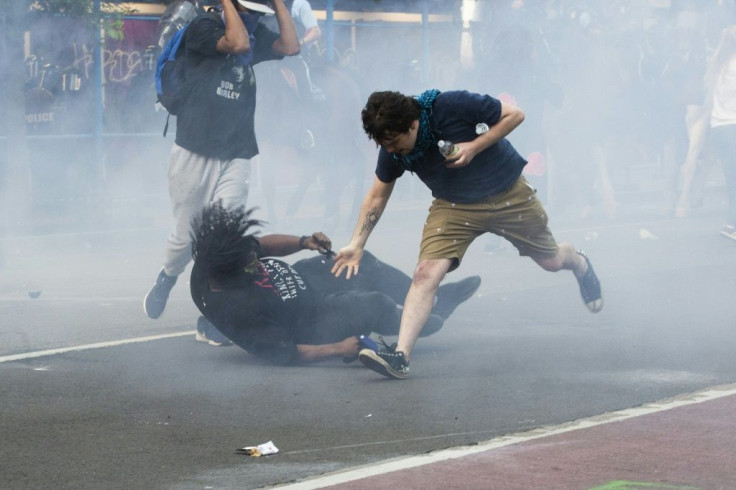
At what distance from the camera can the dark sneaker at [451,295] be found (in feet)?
21.9

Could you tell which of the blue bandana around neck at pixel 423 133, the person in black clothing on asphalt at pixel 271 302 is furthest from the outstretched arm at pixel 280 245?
the blue bandana around neck at pixel 423 133

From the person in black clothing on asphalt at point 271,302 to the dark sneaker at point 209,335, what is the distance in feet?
2.11

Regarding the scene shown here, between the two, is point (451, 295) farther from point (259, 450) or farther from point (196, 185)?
point (259, 450)

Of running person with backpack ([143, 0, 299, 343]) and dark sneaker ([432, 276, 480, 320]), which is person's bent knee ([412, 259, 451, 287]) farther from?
running person with backpack ([143, 0, 299, 343])

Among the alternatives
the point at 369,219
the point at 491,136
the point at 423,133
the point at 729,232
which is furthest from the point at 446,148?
the point at 729,232

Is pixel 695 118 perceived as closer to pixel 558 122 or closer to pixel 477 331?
pixel 558 122

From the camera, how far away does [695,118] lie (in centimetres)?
1303

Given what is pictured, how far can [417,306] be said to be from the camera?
230 inches

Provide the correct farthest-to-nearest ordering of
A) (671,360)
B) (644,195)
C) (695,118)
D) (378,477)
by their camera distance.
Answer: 1. (644,195)
2. (695,118)
3. (671,360)
4. (378,477)

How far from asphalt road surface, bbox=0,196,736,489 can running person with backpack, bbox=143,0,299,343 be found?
0.70 metres

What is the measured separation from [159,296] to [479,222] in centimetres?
195

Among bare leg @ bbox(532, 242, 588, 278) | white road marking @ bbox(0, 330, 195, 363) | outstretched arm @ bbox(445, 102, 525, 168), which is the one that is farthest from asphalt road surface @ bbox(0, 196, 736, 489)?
outstretched arm @ bbox(445, 102, 525, 168)

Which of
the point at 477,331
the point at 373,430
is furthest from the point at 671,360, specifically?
the point at 373,430

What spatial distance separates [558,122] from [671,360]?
306 inches
